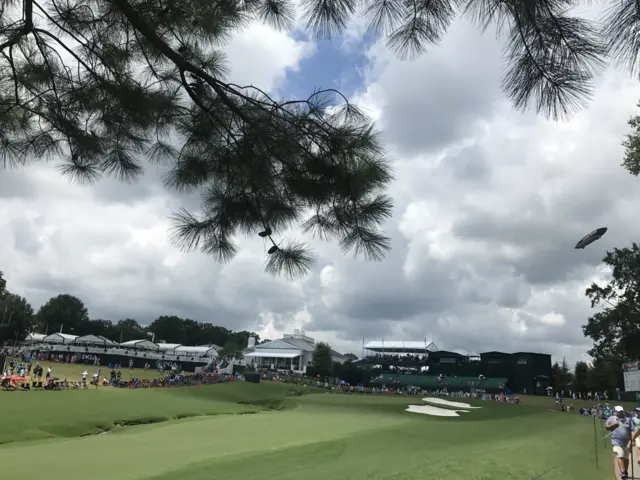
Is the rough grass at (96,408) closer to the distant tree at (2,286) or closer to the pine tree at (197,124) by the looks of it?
the pine tree at (197,124)

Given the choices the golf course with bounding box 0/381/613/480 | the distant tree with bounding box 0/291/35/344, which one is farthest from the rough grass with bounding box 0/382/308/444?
the distant tree with bounding box 0/291/35/344

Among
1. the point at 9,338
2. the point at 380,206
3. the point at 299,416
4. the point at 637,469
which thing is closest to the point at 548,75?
the point at 380,206

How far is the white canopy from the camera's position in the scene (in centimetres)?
7629

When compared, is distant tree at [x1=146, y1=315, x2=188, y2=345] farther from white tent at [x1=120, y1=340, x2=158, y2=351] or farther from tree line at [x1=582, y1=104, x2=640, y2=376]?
tree line at [x1=582, y1=104, x2=640, y2=376]

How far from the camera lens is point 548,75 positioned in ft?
7.93

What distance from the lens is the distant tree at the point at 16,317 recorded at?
7489 centimetres

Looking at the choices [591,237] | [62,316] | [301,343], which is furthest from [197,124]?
[62,316]

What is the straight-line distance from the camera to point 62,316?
9769cm

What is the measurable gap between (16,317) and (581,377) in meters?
87.0

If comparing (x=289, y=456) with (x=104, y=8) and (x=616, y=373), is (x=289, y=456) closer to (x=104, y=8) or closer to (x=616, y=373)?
(x=104, y=8)

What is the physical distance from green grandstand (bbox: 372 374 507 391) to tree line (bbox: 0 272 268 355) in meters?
38.5

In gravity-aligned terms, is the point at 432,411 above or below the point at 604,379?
below

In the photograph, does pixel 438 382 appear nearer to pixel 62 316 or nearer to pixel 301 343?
pixel 301 343

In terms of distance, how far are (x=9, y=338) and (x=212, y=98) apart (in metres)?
92.7
